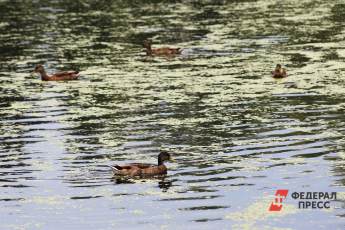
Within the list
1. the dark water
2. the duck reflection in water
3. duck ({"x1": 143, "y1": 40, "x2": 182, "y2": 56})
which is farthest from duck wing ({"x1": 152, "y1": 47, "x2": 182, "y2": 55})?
the duck reflection in water

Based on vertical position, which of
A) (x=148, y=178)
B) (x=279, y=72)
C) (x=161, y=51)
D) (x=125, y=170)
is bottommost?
A: (x=148, y=178)

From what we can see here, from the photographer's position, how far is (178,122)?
3281 cm

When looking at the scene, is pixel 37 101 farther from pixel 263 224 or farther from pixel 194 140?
pixel 263 224

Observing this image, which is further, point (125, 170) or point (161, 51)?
point (161, 51)

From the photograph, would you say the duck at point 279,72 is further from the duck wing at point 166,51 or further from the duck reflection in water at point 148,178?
the duck reflection in water at point 148,178

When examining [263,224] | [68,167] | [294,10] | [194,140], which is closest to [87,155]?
[68,167]

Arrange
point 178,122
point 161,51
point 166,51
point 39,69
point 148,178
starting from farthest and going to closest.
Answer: point 166,51 → point 161,51 → point 39,69 → point 178,122 → point 148,178

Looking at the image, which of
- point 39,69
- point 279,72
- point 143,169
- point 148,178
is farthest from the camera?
point 39,69

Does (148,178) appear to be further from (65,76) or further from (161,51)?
(161,51)

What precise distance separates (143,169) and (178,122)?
6.85 meters

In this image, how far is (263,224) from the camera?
21.7 meters

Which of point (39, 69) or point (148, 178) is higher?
point (39, 69)

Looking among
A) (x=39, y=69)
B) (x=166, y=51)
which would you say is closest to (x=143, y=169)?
(x=39, y=69)

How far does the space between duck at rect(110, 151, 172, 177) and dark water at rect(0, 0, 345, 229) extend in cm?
31
